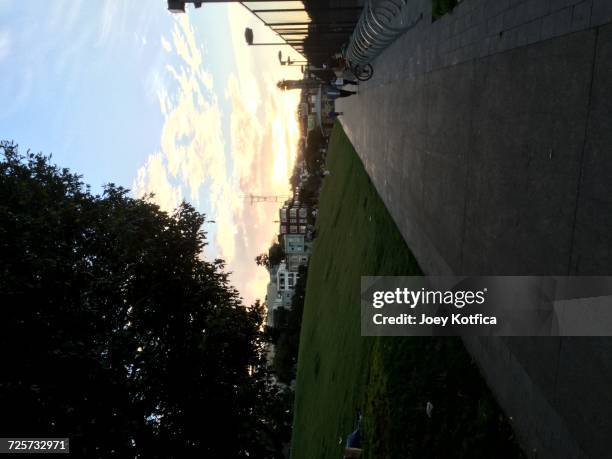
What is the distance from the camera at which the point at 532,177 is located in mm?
5070

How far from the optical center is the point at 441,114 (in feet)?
28.1

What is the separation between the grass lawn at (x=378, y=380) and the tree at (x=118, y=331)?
108 inches

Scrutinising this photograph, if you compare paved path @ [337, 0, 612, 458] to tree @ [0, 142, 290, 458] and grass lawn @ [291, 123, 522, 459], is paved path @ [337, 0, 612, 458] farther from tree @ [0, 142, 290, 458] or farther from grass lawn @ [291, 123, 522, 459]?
tree @ [0, 142, 290, 458]

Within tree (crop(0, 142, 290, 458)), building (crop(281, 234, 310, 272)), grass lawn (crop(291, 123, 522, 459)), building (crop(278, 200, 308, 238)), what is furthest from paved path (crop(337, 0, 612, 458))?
building (crop(281, 234, 310, 272))

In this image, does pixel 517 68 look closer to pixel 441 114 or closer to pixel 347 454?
pixel 441 114

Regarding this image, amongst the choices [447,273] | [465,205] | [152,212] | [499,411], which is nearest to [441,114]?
[465,205]

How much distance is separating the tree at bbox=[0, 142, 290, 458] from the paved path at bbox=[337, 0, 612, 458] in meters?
8.90

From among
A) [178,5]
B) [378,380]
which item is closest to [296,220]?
[178,5]

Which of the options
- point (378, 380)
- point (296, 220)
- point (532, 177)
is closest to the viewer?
point (532, 177)

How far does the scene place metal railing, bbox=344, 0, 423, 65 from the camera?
43.8ft

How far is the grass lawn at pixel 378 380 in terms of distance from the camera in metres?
6.27

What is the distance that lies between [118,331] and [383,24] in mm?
12710

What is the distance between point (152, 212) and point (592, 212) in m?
15.7

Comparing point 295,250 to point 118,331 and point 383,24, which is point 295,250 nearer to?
point 383,24
